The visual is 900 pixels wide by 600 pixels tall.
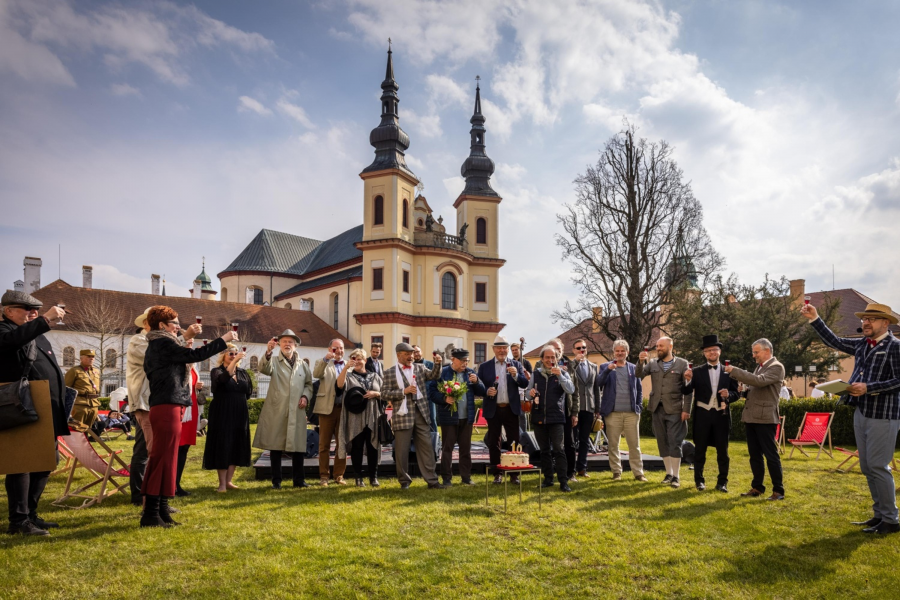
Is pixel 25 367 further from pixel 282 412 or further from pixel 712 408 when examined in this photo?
pixel 712 408

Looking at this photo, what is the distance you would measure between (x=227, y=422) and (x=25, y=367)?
277 cm

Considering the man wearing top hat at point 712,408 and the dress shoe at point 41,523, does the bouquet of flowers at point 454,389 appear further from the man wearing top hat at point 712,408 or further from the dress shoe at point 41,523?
the dress shoe at point 41,523

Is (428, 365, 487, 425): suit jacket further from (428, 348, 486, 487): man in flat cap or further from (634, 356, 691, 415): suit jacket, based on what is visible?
(634, 356, 691, 415): suit jacket

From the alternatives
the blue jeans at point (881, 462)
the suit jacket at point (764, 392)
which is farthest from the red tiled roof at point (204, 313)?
the blue jeans at point (881, 462)

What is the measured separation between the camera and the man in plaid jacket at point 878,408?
6.15 m

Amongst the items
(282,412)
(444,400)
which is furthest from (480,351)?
(282,412)

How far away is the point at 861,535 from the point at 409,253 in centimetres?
3642

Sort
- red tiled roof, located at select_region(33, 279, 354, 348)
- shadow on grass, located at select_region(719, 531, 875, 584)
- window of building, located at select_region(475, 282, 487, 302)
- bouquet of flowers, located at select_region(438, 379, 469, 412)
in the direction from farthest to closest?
window of building, located at select_region(475, 282, 487, 302), red tiled roof, located at select_region(33, 279, 354, 348), bouquet of flowers, located at select_region(438, 379, 469, 412), shadow on grass, located at select_region(719, 531, 875, 584)

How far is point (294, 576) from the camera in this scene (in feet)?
15.6

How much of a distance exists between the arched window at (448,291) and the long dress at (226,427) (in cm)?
3387

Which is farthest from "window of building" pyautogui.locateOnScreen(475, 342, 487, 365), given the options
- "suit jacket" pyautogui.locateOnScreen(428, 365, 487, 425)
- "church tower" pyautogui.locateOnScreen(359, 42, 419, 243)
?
"suit jacket" pyautogui.locateOnScreen(428, 365, 487, 425)

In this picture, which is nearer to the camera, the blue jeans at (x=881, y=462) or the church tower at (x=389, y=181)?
the blue jeans at (x=881, y=462)

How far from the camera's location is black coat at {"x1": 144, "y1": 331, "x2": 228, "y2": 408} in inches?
238

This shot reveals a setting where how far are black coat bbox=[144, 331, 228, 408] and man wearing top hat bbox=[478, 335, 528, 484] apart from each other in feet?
14.2
